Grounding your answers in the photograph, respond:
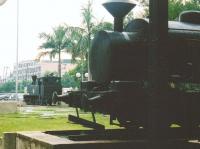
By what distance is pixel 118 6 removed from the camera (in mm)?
6762

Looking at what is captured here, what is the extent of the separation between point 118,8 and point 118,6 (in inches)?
1.4

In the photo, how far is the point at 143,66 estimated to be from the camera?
637cm

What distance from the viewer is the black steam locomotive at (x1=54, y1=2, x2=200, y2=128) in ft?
20.0

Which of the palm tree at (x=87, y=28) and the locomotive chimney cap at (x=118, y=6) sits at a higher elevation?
the palm tree at (x=87, y=28)

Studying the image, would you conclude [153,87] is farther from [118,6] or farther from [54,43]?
[54,43]

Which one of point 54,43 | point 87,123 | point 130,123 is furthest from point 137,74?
point 54,43

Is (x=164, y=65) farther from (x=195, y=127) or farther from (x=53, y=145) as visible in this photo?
(x=53, y=145)

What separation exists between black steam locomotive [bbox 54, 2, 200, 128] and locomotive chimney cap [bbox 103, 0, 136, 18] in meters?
0.02

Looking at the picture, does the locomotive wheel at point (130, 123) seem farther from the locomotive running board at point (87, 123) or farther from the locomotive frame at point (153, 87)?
the locomotive running board at point (87, 123)

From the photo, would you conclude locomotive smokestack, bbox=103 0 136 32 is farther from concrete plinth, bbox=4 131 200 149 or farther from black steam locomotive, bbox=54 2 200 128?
concrete plinth, bbox=4 131 200 149

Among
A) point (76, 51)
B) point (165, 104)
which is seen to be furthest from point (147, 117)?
point (76, 51)

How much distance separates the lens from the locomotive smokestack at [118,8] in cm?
671

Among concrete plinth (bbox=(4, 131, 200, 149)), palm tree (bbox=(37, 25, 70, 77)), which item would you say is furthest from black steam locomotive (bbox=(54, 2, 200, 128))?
palm tree (bbox=(37, 25, 70, 77))

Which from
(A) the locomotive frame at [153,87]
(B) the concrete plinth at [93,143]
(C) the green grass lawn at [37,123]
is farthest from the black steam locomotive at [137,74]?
(C) the green grass lawn at [37,123]
